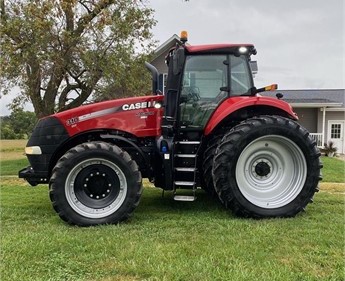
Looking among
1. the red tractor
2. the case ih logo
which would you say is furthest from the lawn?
the case ih logo

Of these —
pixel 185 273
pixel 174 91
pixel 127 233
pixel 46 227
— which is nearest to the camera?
pixel 185 273

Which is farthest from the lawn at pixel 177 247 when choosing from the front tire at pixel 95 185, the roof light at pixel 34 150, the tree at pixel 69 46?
the tree at pixel 69 46

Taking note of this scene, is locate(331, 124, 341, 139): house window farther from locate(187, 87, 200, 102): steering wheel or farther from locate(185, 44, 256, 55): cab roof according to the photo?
locate(187, 87, 200, 102): steering wheel

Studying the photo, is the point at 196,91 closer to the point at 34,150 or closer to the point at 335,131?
the point at 34,150

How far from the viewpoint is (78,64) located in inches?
513

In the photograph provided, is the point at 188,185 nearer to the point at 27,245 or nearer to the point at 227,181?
the point at 227,181

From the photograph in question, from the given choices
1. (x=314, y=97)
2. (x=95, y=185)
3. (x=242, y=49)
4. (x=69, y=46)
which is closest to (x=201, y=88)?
(x=242, y=49)

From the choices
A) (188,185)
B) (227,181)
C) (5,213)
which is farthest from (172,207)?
(5,213)

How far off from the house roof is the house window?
4.09ft

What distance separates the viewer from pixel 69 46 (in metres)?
12.0

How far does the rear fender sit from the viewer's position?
16.5 feet

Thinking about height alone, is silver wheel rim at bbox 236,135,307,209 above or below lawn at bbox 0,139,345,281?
above

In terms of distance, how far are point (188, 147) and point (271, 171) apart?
1199 mm

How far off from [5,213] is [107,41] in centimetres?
864
